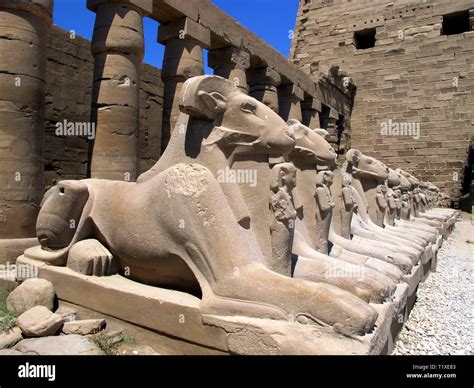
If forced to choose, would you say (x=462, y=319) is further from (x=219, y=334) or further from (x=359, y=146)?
(x=359, y=146)

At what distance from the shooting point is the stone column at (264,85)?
1216 centimetres

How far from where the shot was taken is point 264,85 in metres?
12.2

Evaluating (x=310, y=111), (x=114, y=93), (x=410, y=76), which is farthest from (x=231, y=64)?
(x=410, y=76)

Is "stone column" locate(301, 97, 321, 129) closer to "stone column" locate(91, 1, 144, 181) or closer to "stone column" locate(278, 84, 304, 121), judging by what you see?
"stone column" locate(278, 84, 304, 121)

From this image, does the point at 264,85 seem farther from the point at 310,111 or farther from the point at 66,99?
the point at 66,99

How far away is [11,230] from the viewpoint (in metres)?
5.27

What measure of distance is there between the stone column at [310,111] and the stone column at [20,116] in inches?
440

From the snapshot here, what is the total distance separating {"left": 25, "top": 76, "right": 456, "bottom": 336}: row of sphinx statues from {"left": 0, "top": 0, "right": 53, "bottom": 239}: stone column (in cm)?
165

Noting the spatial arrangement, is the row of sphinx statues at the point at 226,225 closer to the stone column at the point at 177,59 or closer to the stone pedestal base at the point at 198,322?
the stone pedestal base at the point at 198,322

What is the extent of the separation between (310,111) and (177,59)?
7922mm

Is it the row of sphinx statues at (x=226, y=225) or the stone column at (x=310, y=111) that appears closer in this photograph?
the row of sphinx statues at (x=226, y=225)

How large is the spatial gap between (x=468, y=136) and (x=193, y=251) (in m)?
18.2

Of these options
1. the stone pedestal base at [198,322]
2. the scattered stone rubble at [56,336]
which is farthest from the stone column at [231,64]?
the scattered stone rubble at [56,336]
